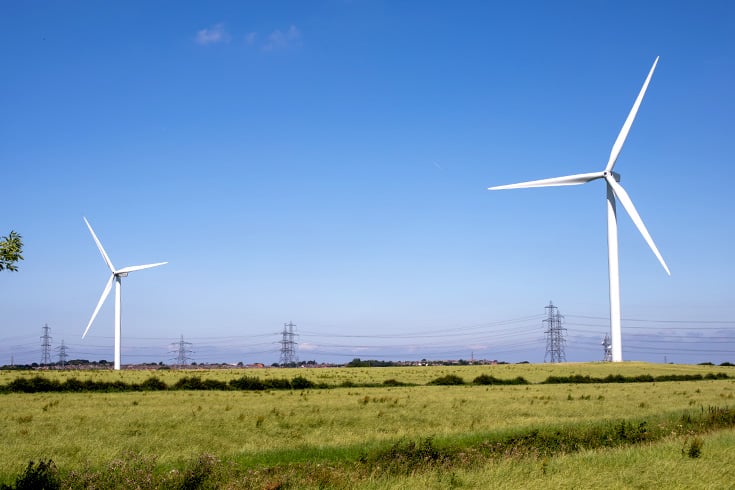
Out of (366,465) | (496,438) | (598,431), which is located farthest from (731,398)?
(366,465)

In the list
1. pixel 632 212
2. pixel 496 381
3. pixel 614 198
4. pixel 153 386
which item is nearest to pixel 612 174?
pixel 614 198

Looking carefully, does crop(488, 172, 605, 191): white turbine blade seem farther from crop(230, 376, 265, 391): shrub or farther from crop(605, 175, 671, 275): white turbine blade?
crop(230, 376, 265, 391): shrub

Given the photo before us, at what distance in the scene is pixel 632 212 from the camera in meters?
84.8

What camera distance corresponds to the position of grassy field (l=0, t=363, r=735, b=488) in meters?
20.3

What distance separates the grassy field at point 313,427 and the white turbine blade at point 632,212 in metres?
25.1

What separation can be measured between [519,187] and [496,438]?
225 ft

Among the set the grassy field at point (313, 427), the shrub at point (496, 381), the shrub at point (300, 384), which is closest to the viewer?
the grassy field at point (313, 427)

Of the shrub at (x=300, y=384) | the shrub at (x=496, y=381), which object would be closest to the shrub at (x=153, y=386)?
the shrub at (x=300, y=384)

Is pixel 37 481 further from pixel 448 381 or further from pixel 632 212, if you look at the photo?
pixel 632 212

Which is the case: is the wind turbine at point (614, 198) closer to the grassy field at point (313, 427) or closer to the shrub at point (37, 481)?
the grassy field at point (313, 427)

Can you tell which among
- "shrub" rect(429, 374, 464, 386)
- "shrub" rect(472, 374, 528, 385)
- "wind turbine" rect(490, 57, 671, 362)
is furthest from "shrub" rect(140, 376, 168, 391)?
"wind turbine" rect(490, 57, 671, 362)

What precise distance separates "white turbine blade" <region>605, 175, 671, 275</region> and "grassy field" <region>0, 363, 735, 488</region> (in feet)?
82.2

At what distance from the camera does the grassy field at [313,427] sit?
2033 cm

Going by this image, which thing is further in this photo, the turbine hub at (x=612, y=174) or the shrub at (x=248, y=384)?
the turbine hub at (x=612, y=174)
